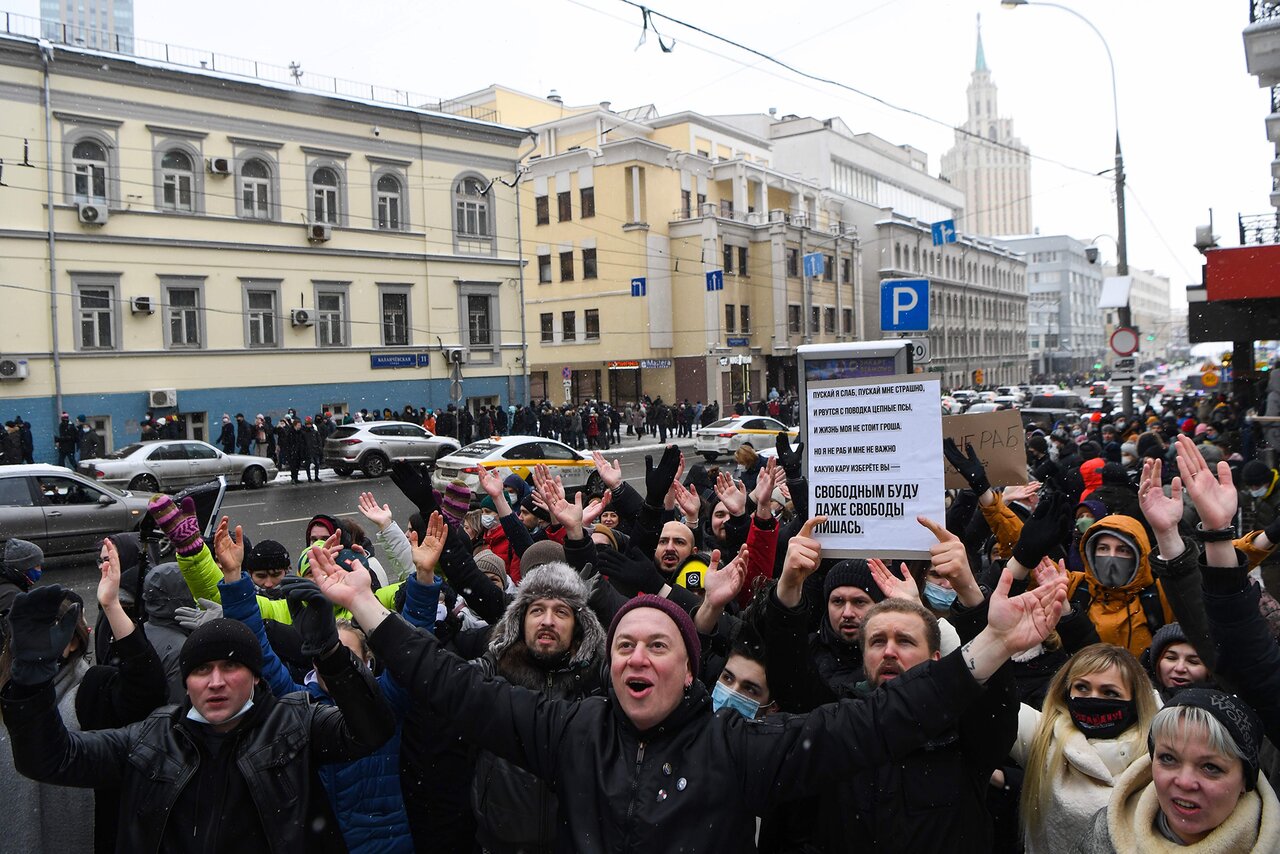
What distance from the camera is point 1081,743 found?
312 centimetres

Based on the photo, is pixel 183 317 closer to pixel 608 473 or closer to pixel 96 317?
pixel 96 317

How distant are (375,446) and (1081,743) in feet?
78.8

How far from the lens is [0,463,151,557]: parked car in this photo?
43.2 ft

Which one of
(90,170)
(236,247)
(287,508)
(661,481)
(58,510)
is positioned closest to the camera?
(661,481)

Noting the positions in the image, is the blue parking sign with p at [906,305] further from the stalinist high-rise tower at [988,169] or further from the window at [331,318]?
the stalinist high-rise tower at [988,169]

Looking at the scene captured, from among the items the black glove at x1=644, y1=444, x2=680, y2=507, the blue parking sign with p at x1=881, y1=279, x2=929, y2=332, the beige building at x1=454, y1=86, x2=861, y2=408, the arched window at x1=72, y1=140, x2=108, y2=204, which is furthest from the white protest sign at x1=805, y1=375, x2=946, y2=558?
the beige building at x1=454, y1=86, x2=861, y2=408

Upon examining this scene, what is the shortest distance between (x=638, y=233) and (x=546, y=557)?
4267cm

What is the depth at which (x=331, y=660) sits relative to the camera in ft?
9.42

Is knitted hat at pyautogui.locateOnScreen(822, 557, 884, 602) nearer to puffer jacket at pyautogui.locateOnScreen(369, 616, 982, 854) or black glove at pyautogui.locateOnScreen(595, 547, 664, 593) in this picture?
black glove at pyautogui.locateOnScreen(595, 547, 664, 593)

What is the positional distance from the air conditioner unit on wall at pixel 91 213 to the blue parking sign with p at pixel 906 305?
24.4 metres

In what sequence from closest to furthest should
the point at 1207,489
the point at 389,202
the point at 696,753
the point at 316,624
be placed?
the point at 696,753 < the point at 316,624 < the point at 1207,489 < the point at 389,202

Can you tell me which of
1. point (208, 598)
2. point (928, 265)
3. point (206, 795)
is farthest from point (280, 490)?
point (928, 265)

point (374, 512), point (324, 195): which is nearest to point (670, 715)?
point (374, 512)

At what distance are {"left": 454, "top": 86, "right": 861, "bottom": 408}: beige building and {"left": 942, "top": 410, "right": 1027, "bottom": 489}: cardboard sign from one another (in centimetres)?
3923
